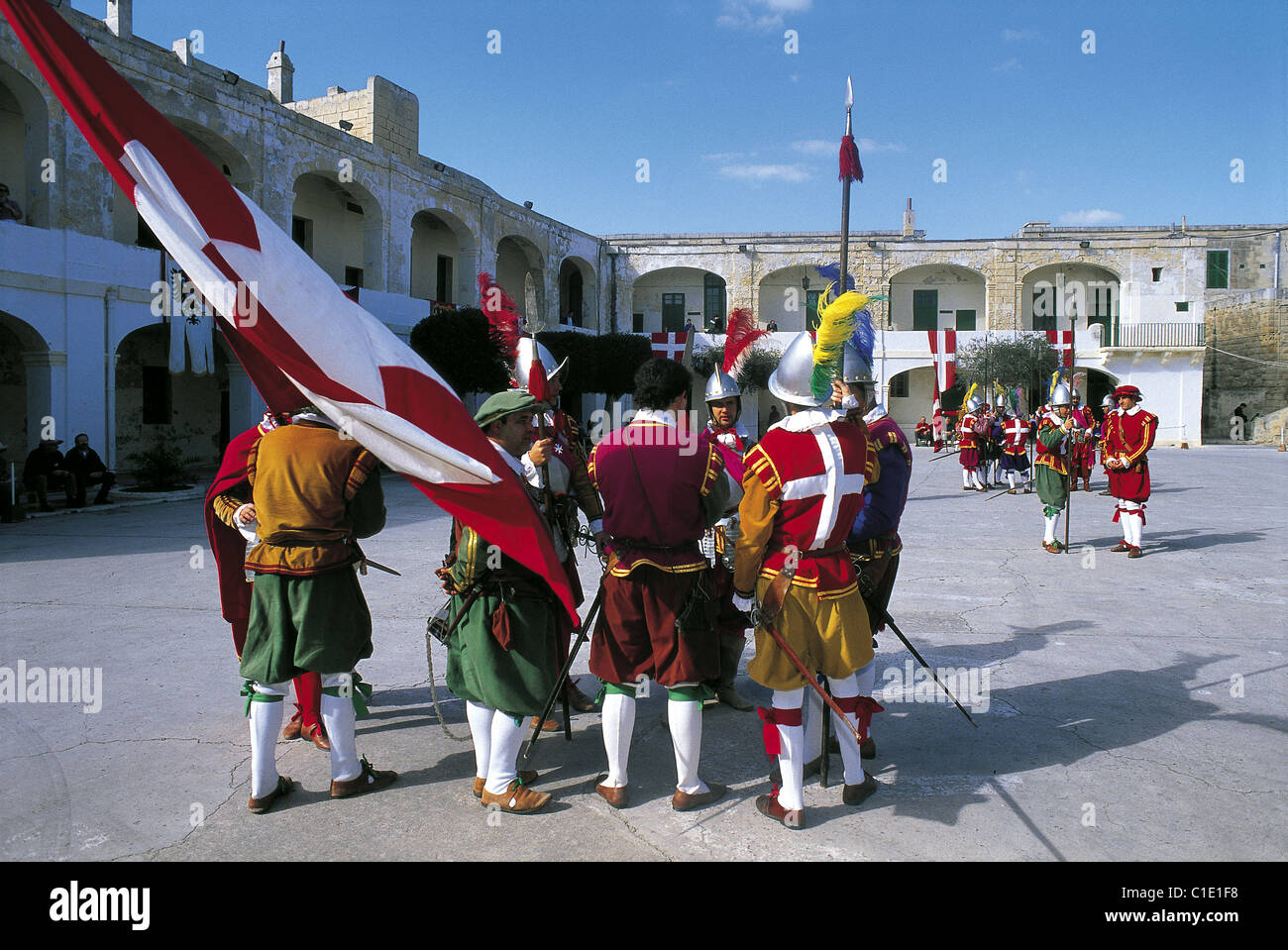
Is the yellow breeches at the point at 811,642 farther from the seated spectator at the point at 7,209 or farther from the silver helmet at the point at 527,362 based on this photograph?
the seated spectator at the point at 7,209

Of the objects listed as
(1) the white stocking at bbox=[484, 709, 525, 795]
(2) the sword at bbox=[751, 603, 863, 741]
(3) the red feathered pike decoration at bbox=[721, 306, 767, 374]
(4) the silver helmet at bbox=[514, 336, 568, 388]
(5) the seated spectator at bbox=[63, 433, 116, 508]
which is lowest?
(1) the white stocking at bbox=[484, 709, 525, 795]

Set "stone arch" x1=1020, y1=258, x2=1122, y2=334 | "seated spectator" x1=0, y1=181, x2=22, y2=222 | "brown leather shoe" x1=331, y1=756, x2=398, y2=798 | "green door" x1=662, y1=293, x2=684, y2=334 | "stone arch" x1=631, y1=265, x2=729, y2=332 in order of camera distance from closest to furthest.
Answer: "brown leather shoe" x1=331, y1=756, x2=398, y2=798 → "seated spectator" x1=0, y1=181, x2=22, y2=222 → "stone arch" x1=1020, y1=258, x2=1122, y2=334 → "stone arch" x1=631, y1=265, x2=729, y2=332 → "green door" x1=662, y1=293, x2=684, y2=334

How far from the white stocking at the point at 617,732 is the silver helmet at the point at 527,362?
63.6 inches

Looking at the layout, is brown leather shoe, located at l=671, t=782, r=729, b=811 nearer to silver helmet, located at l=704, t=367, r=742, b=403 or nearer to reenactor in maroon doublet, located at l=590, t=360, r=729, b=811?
reenactor in maroon doublet, located at l=590, t=360, r=729, b=811

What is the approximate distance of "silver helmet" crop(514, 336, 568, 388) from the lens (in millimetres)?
4066

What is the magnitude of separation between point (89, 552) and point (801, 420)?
335 inches

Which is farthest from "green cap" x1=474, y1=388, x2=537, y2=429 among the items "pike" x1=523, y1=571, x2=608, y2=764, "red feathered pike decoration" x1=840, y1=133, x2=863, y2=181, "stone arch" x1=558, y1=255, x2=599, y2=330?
Answer: "stone arch" x1=558, y1=255, x2=599, y2=330

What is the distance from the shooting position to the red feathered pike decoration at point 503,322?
4473mm

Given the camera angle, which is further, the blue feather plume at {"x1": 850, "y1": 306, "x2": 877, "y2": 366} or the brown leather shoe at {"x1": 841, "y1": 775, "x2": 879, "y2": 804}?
the blue feather plume at {"x1": 850, "y1": 306, "x2": 877, "y2": 366}

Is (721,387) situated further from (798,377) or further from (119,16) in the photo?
(119,16)

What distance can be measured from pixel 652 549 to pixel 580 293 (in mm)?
30489

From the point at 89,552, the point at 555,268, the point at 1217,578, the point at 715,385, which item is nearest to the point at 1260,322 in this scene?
the point at 555,268

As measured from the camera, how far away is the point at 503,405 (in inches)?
133

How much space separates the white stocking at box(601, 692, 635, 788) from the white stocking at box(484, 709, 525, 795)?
36cm
